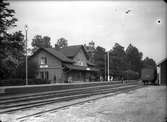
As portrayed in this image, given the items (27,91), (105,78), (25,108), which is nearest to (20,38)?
(27,91)

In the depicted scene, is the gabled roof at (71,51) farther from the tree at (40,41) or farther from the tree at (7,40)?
the tree at (40,41)

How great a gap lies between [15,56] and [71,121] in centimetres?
2232

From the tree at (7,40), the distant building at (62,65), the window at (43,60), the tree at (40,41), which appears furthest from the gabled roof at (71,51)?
the tree at (40,41)

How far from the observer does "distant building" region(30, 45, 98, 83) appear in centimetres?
4209

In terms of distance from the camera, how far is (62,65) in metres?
42.3

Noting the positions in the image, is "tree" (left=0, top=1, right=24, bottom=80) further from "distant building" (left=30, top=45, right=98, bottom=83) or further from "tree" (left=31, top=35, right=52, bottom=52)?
"tree" (left=31, top=35, right=52, bottom=52)

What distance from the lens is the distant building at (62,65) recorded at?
42.1 meters

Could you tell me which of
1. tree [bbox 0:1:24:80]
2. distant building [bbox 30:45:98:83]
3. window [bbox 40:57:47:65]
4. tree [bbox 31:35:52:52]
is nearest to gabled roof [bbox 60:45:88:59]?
distant building [bbox 30:45:98:83]

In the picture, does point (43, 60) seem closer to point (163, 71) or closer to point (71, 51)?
point (71, 51)

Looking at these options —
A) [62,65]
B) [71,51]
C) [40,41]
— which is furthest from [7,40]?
[40,41]

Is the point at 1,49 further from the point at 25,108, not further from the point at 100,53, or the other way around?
the point at 100,53

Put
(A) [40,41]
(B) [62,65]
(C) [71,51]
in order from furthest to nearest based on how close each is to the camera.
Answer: (A) [40,41]
(C) [71,51]
(B) [62,65]

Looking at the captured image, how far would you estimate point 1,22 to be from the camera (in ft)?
86.5

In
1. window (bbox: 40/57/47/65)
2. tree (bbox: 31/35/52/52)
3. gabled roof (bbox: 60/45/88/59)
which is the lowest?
window (bbox: 40/57/47/65)
